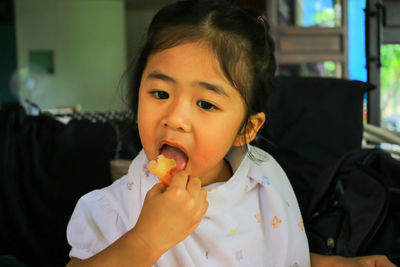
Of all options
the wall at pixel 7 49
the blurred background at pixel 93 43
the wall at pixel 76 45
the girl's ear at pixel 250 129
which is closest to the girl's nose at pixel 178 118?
the girl's ear at pixel 250 129

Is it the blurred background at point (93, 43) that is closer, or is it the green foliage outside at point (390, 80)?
the green foliage outside at point (390, 80)

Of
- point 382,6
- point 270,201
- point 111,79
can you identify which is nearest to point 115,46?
point 111,79

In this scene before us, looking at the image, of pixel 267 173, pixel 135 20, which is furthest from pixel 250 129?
pixel 135 20

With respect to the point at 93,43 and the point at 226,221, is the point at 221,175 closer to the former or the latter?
the point at 226,221

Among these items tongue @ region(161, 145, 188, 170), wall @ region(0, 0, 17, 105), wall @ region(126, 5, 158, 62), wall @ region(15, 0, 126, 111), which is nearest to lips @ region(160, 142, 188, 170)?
tongue @ region(161, 145, 188, 170)

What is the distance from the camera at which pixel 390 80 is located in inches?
105

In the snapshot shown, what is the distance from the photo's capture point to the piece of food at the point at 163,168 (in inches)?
24.6

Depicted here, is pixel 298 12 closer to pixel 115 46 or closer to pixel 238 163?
pixel 238 163

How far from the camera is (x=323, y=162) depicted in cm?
145

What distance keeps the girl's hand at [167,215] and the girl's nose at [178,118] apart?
10 centimetres

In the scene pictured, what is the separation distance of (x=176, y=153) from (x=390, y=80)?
238 cm

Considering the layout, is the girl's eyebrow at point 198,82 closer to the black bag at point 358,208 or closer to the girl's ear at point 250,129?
the girl's ear at point 250,129

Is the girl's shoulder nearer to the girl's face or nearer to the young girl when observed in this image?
the young girl

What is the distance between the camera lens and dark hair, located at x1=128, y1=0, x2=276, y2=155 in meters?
0.78
